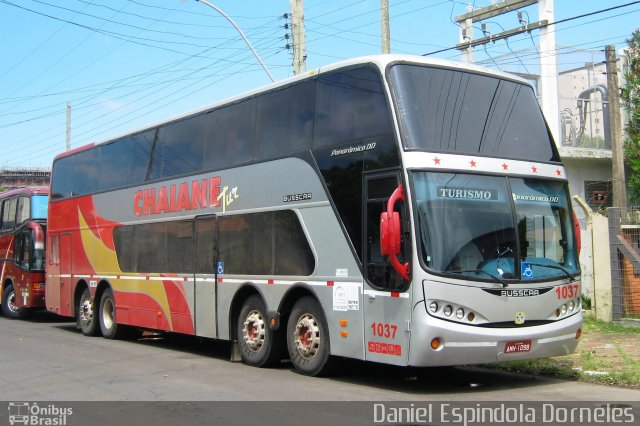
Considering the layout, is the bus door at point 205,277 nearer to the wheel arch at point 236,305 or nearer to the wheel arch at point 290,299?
the wheel arch at point 236,305

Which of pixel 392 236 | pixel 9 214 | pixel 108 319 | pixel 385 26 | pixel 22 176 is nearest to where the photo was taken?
pixel 392 236

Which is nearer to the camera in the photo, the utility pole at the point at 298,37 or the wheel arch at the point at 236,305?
the wheel arch at the point at 236,305

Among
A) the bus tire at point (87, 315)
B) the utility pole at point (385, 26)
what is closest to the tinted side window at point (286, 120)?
the utility pole at point (385, 26)

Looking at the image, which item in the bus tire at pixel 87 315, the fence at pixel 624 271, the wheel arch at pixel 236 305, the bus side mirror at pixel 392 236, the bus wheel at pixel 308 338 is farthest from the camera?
the bus tire at pixel 87 315

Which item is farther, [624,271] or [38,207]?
[38,207]

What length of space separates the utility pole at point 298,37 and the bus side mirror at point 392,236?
11321 mm

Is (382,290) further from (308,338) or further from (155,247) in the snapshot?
(155,247)

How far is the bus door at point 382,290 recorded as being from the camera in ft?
29.1

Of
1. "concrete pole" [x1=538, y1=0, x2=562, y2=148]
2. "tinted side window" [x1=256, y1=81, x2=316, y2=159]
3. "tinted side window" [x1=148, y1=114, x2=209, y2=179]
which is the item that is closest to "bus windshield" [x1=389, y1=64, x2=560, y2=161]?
"tinted side window" [x1=256, y1=81, x2=316, y2=159]

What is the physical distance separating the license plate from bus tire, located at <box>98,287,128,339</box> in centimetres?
992

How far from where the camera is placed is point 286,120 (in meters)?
11.3

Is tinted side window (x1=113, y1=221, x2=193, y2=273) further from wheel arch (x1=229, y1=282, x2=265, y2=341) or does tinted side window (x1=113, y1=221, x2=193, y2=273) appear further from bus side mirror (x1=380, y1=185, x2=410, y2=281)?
bus side mirror (x1=380, y1=185, x2=410, y2=281)

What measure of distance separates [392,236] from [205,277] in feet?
17.2

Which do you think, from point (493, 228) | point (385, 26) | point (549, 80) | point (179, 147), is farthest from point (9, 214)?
point (493, 228)
